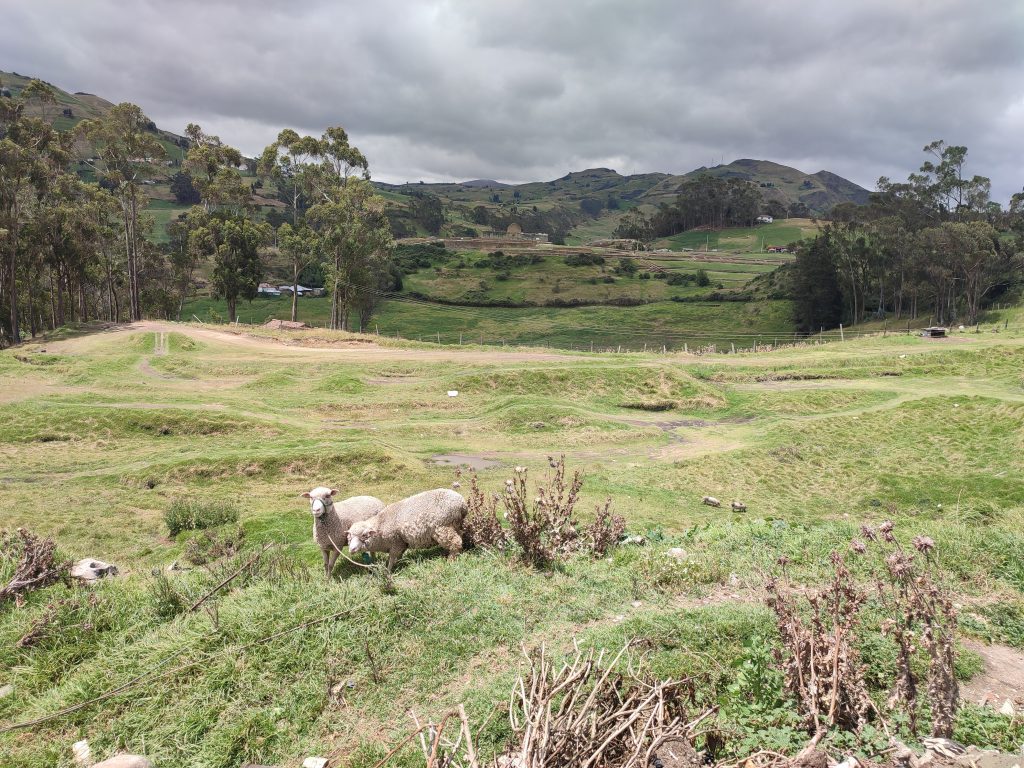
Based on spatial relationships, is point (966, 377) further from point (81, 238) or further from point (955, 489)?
point (81, 238)

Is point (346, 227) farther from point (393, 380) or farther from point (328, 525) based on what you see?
point (328, 525)

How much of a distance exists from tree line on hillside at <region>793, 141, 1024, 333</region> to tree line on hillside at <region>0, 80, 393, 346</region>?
5100cm

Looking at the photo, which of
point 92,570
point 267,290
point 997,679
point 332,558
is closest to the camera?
point 997,679

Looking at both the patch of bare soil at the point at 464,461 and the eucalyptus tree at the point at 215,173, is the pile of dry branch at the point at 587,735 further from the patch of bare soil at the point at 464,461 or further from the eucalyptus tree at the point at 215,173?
the eucalyptus tree at the point at 215,173

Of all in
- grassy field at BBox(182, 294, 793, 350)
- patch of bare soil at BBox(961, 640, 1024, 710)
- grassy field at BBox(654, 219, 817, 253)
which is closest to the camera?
patch of bare soil at BBox(961, 640, 1024, 710)

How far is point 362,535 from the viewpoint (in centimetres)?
923

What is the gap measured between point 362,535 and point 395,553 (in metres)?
0.63

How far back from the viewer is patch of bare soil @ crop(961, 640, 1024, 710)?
5383mm

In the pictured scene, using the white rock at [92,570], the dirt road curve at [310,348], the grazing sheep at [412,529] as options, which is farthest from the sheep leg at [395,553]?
the dirt road curve at [310,348]

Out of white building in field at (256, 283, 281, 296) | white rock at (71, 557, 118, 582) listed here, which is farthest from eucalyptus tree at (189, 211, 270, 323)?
white rock at (71, 557, 118, 582)

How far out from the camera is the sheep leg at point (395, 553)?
927cm

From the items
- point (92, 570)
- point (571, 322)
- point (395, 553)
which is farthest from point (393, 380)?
point (571, 322)

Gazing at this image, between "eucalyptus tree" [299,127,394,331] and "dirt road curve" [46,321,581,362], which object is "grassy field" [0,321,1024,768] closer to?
"dirt road curve" [46,321,581,362]

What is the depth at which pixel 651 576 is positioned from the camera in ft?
26.4
